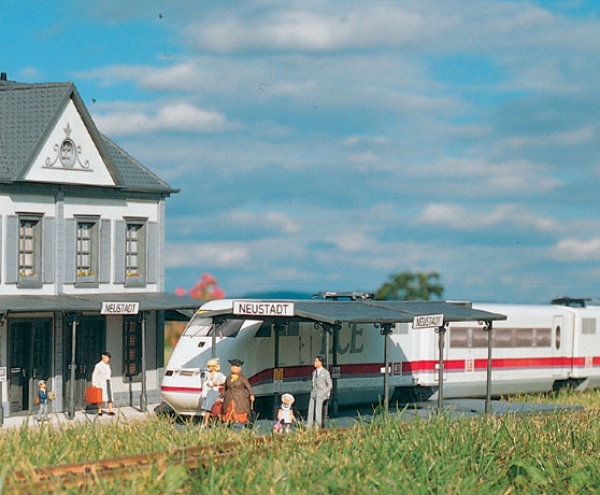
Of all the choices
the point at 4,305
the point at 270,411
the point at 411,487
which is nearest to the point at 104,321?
the point at 4,305

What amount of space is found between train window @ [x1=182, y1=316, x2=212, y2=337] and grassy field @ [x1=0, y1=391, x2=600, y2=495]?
8.97 m

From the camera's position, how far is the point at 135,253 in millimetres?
34312

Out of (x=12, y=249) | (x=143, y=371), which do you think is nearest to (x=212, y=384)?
(x=143, y=371)

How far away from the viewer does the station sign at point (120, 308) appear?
3031cm

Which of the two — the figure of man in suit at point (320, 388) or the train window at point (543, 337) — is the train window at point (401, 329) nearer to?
the train window at point (543, 337)

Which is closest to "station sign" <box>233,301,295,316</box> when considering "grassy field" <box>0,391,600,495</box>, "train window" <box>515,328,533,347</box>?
"grassy field" <box>0,391,600,495</box>

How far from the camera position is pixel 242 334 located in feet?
89.1

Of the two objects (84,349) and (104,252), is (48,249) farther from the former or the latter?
(84,349)

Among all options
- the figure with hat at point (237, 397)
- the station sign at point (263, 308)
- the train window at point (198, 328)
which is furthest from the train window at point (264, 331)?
the figure with hat at point (237, 397)

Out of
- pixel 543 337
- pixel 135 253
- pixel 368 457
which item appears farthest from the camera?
pixel 543 337

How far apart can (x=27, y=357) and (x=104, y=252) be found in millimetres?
3951

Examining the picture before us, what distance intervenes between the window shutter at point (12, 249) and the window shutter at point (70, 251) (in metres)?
1.64

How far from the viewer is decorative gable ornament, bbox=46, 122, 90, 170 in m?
31.7

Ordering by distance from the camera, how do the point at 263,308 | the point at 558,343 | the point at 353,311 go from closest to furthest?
the point at 263,308, the point at 353,311, the point at 558,343
